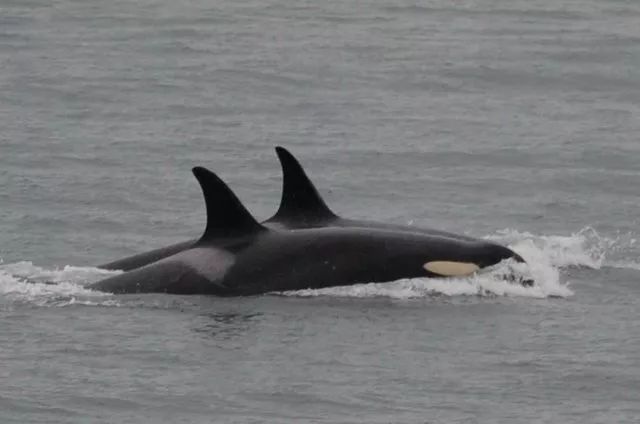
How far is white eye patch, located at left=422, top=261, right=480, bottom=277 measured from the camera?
2209 cm

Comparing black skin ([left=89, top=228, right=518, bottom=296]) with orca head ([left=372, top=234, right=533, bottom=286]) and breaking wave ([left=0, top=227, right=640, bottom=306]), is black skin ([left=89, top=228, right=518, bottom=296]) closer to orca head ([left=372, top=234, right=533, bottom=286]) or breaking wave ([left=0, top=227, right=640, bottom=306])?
orca head ([left=372, top=234, right=533, bottom=286])

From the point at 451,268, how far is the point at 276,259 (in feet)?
6.18

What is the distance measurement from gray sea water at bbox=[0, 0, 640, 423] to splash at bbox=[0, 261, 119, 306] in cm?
5

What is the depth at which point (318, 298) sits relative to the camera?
71.1ft

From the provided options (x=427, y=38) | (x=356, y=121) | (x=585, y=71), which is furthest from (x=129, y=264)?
(x=427, y=38)

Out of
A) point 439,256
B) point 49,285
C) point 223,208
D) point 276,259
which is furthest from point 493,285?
point 49,285

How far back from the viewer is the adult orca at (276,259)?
861 inches

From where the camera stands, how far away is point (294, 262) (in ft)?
72.0

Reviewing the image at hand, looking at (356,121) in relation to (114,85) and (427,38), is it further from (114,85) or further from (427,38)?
(427,38)

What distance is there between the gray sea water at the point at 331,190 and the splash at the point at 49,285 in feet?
0.16

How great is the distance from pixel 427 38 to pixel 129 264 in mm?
19004

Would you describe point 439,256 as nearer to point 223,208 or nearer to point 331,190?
point 223,208

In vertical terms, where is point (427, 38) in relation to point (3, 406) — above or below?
above

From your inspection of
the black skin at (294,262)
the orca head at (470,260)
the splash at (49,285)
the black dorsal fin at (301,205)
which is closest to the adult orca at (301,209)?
the black dorsal fin at (301,205)
